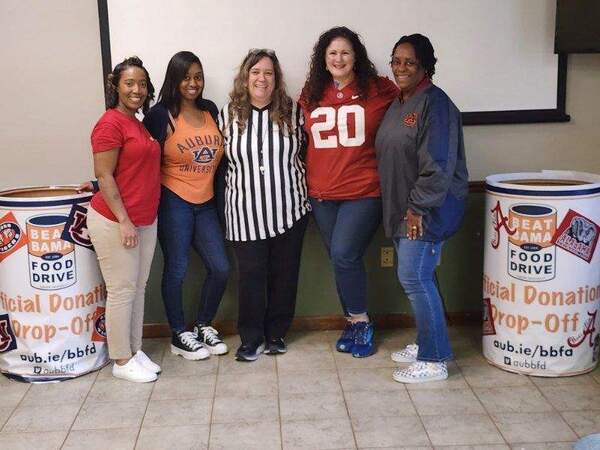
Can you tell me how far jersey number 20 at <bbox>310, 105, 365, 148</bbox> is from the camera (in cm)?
297

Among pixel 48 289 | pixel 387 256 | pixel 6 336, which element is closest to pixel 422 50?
pixel 387 256

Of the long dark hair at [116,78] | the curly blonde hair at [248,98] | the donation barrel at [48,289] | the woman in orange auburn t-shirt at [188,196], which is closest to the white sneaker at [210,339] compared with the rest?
the woman in orange auburn t-shirt at [188,196]

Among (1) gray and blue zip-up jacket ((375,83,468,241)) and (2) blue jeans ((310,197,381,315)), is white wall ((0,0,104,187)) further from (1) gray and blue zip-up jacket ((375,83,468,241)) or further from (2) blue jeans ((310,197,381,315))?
(1) gray and blue zip-up jacket ((375,83,468,241))

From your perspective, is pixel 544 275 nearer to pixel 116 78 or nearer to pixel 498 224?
pixel 498 224

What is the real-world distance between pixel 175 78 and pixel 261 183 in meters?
0.56

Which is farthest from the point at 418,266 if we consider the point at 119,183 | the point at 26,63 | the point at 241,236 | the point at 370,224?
the point at 26,63

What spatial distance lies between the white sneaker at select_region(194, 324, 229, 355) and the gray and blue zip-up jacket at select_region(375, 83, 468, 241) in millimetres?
964

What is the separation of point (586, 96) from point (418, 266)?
1.29m

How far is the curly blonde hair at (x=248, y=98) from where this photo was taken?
2.98 metres

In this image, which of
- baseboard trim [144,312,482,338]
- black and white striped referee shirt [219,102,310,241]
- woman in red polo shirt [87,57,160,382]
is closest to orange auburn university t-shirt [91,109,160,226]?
woman in red polo shirt [87,57,160,382]

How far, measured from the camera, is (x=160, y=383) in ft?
9.82

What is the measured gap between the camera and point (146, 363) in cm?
306

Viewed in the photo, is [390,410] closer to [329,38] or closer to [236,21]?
[329,38]

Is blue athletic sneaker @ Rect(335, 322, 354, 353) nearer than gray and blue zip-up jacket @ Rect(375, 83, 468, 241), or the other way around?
gray and blue zip-up jacket @ Rect(375, 83, 468, 241)
